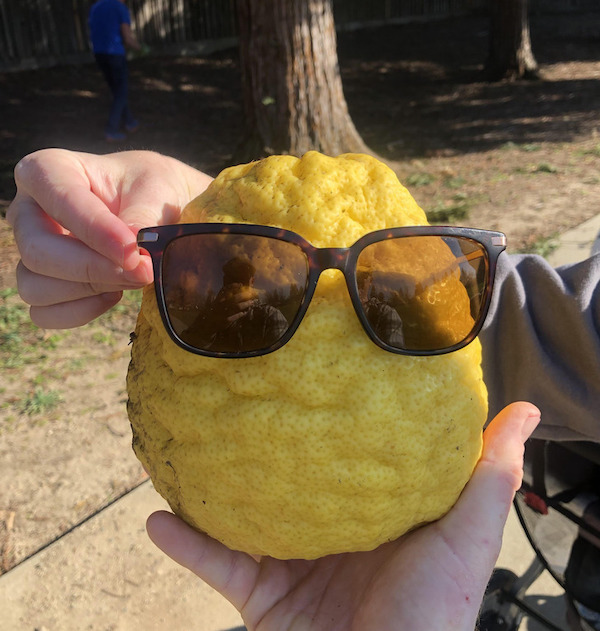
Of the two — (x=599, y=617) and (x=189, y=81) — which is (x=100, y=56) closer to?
(x=189, y=81)

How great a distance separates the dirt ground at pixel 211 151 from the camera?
10.1 ft

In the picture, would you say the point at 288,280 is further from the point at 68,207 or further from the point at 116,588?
the point at 116,588

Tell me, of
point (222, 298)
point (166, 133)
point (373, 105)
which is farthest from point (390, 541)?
point (373, 105)

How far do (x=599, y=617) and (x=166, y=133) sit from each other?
8800 mm

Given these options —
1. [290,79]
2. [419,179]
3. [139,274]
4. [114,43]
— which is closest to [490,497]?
[139,274]

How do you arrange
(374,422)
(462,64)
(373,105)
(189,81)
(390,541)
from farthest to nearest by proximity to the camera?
(462,64) → (189,81) → (373,105) → (390,541) → (374,422)

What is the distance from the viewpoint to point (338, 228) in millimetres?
1326

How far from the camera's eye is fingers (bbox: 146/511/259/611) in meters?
1.46

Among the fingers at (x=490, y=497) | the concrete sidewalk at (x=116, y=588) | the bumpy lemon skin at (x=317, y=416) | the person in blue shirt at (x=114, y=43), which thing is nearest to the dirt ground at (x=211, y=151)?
the concrete sidewalk at (x=116, y=588)

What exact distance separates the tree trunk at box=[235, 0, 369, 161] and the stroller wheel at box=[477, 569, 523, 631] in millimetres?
4888

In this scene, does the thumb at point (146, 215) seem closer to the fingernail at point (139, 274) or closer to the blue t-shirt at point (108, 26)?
the fingernail at point (139, 274)

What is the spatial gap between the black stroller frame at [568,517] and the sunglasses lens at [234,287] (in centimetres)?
121

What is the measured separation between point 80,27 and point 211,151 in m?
6.99

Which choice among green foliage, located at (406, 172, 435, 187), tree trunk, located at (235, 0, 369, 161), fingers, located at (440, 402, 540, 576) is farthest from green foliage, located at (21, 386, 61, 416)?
green foliage, located at (406, 172, 435, 187)
